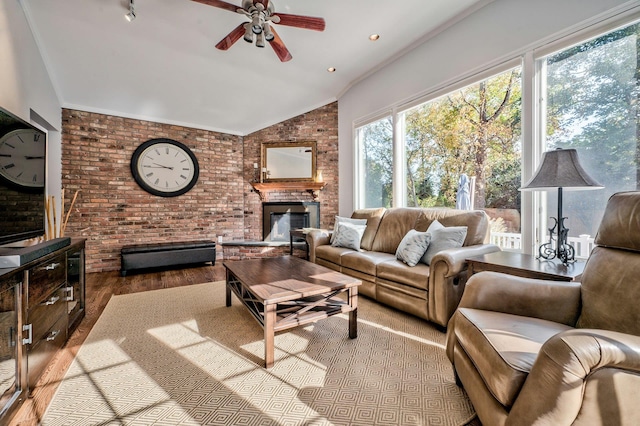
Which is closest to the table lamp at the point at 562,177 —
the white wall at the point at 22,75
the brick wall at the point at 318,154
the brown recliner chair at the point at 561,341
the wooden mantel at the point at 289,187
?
the brown recliner chair at the point at 561,341

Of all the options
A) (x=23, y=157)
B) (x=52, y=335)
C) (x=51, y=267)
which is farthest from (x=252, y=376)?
(x=23, y=157)

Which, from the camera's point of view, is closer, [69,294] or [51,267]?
[51,267]

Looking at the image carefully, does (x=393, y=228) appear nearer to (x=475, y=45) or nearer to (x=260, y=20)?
(x=475, y=45)

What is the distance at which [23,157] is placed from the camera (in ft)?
5.84

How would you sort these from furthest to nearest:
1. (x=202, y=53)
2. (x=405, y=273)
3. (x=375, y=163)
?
1. (x=375, y=163)
2. (x=202, y=53)
3. (x=405, y=273)

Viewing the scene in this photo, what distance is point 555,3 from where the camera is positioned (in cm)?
230

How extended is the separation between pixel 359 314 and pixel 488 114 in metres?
2.61

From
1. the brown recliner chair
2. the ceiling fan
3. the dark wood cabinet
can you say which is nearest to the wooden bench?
the dark wood cabinet

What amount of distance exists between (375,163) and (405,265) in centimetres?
226

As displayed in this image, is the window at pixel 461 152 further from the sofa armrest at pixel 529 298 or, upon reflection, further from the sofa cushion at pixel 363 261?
the sofa armrest at pixel 529 298

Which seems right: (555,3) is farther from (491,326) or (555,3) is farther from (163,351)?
(163,351)

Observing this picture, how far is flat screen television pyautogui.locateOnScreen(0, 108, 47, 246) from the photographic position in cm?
157

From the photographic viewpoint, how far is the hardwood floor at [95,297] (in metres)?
1.42

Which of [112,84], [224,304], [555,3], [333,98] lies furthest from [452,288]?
[112,84]
